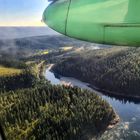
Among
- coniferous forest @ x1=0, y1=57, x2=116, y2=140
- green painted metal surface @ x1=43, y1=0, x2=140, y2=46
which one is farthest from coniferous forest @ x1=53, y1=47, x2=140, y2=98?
green painted metal surface @ x1=43, y1=0, x2=140, y2=46

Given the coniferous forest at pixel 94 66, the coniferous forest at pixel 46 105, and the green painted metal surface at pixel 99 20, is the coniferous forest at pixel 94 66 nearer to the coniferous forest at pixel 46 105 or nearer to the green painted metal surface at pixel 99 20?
the coniferous forest at pixel 46 105

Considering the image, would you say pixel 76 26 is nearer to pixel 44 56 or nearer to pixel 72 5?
pixel 72 5

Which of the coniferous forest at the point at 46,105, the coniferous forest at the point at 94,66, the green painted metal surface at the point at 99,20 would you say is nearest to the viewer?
the green painted metal surface at the point at 99,20

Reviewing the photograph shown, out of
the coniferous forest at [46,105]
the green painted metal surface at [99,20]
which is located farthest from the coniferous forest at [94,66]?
the green painted metal surface at [99,20]

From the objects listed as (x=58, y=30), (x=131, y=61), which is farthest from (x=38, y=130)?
(x=58, y=30)

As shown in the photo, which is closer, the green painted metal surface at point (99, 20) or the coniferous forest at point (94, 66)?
the green painted metal surface at point (99, 20)

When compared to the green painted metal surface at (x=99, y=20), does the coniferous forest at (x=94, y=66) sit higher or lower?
lower

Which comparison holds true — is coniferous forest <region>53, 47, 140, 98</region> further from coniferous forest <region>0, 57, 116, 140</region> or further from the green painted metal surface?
the green painted metal surface

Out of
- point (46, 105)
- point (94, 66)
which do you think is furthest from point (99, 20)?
point (46, 105)

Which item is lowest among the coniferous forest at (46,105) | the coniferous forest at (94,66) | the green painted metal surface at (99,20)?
the coniferous forest at (46,105)
